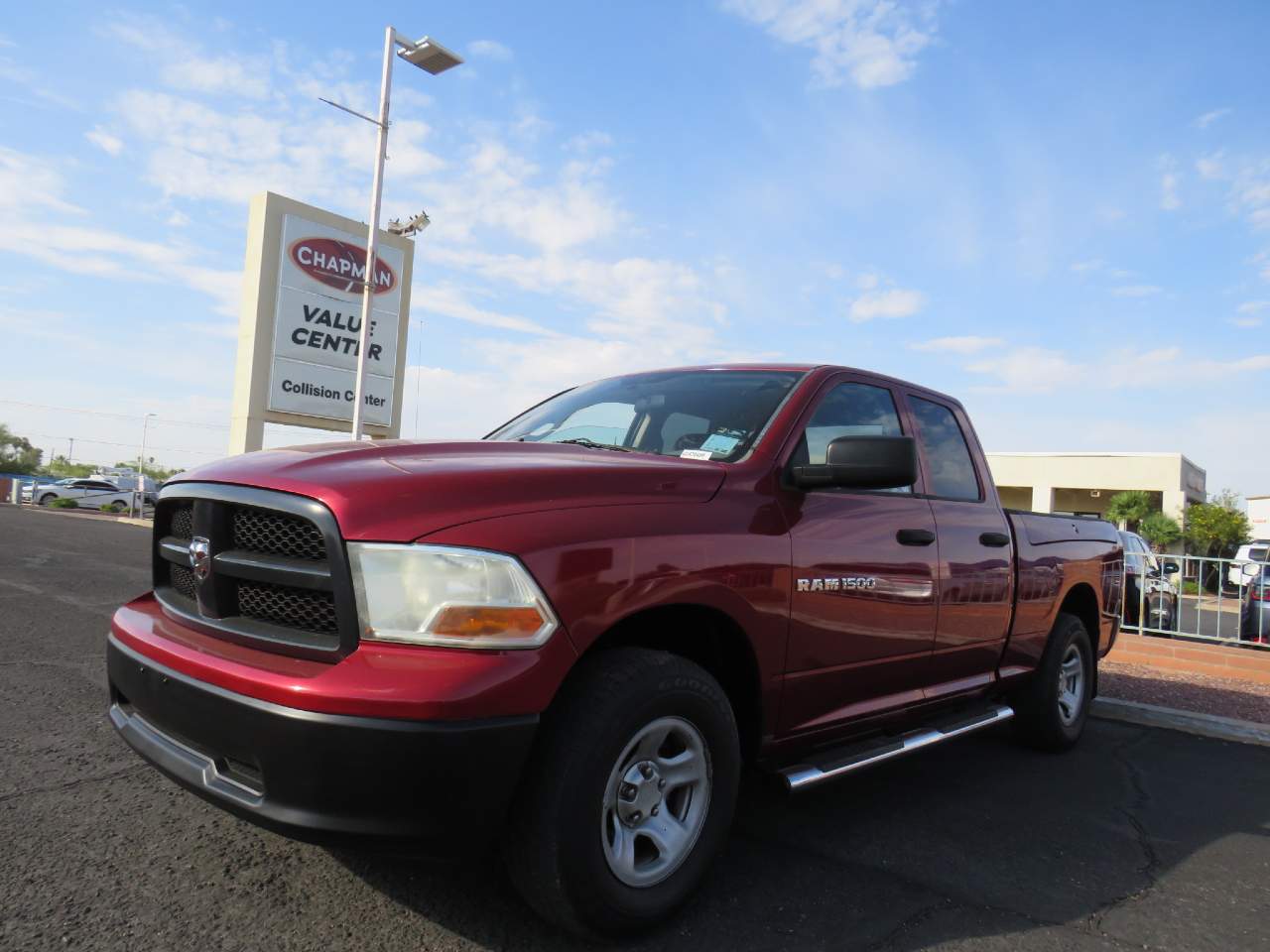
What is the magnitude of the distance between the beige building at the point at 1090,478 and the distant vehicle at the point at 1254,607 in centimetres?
3359

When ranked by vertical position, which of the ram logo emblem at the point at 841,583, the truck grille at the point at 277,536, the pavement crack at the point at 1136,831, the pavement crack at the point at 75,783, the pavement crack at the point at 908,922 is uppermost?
the truck grille at the point at 277,536

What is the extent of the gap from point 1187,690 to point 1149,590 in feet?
11.3

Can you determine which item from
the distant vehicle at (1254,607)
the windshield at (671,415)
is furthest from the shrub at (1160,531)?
the windshield at (671,415)

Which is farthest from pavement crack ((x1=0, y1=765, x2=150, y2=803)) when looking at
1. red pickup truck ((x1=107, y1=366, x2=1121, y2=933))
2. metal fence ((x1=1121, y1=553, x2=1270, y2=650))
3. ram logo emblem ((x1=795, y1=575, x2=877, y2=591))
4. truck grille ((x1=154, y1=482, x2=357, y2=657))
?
metal fence ((x1=1121, y1=553, x2=1270, y2=650))

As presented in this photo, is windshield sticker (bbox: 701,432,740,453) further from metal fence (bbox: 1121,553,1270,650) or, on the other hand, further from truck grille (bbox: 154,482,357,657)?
metal fence (bbox: 1121,553,1270,650)

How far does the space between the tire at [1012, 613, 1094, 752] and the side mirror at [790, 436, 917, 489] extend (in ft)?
8.34

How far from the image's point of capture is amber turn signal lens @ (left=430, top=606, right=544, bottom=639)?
2.10 m

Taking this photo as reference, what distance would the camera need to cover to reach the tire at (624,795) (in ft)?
7.13

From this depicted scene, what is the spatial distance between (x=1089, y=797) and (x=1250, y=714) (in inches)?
121

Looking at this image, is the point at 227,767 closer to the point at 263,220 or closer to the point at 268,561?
the point at 268,561

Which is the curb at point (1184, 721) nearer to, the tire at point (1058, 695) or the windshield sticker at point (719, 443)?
the tire at point (1058, 695)

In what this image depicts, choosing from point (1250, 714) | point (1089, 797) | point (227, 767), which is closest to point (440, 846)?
point (227, 767)

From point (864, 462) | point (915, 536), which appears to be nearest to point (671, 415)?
point (864, 462)

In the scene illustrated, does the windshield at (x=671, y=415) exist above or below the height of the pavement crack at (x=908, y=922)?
above
